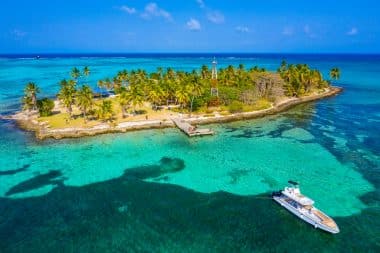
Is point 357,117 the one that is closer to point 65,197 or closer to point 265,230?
point 265,230

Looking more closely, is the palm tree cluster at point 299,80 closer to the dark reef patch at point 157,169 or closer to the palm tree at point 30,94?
the dark reef patch at point 157,169

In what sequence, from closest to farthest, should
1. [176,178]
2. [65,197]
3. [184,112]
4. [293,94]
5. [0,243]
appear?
1. [0,243]
2. [65,197]
3. [176,178]
4. [184,112]
5. [293,94]

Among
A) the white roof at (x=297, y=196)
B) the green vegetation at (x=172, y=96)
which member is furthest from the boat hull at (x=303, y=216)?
the green vegetation at (x=172, y=96)

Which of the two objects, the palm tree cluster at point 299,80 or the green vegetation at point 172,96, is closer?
the green vegetation at point 172,96

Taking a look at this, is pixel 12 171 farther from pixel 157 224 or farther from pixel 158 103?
pixel 158 103

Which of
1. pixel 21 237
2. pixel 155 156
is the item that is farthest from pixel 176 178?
pixel 21 237

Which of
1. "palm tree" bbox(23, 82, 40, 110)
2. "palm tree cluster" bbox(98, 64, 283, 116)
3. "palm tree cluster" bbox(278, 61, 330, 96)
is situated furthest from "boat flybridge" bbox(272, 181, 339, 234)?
"palm tree cluster" bbox(278, 61, 330, 96)

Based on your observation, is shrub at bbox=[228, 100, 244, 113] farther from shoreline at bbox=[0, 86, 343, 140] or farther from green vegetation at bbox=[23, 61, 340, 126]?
shoreline at bbox=[0, 86, 343, 140]

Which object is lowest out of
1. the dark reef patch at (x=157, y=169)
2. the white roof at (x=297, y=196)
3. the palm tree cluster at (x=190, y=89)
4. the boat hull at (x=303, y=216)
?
the dark reef patch at (x=157, y=169)
